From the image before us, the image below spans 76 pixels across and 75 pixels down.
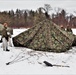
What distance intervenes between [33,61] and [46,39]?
2229mm

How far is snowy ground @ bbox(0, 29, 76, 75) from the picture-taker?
7.04 meters

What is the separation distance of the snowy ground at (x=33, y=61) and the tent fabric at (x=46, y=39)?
0.45m

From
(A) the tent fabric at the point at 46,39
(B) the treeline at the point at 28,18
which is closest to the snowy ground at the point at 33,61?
(A) the tent fabric at the point at 46,39

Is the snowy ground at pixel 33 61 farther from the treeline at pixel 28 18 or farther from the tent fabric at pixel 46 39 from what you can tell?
the treeline at pixel 28 18

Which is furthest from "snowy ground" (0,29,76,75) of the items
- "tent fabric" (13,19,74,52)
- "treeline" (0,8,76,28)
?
"treeline" (0,8,76,28)

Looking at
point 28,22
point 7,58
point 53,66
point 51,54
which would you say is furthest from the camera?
point 28,22

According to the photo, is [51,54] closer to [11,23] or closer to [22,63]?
[22,63]

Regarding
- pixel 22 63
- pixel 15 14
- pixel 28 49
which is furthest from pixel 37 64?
pixel 15 14

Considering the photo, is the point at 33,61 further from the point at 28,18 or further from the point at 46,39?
the point at 28,18

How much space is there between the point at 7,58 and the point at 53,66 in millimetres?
2029

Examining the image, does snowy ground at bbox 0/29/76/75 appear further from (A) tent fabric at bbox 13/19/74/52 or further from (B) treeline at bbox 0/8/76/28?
(B) treeline at bbox 0/8/76/28

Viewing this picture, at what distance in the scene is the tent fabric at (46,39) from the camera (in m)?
9.69

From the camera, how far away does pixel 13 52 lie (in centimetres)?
912

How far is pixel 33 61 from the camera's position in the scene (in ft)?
26.3
